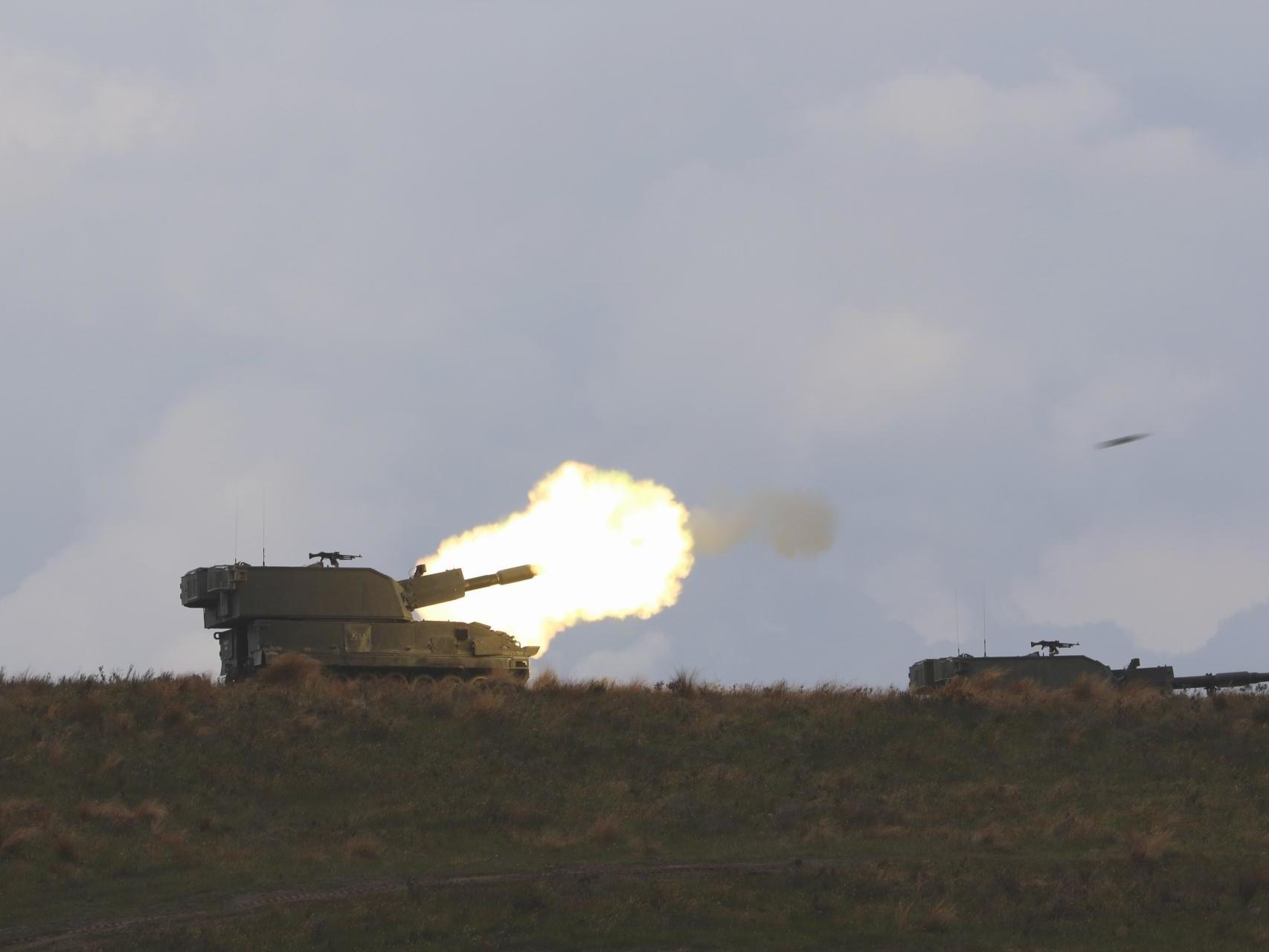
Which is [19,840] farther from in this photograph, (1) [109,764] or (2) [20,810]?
(1) [109,764]

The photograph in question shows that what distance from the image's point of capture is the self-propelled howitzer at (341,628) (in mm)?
37688

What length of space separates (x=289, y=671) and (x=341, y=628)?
6.08 ft

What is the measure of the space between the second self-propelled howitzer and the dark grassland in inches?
158

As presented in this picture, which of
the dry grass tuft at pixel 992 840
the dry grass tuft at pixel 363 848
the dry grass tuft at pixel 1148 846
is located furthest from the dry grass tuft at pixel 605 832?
the dry grass tuft at pixel 1148 846

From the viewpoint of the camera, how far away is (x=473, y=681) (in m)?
37.1

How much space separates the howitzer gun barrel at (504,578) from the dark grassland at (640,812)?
19.1 ft

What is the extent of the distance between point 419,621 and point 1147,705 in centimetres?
1476

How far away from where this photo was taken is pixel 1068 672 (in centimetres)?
4256

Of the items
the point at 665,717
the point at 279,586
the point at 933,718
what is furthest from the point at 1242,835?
the point at 279,586

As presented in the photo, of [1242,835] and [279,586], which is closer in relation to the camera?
[1242,835]

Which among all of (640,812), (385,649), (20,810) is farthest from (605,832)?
(385,649)

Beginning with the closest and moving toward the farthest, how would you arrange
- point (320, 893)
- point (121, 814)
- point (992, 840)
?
point (320, 893) < point (992, 840) < point (121, 814)

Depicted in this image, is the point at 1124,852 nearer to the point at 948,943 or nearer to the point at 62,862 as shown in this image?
the point at 948,943

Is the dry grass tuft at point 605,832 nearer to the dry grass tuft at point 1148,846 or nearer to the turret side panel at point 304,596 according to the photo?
the dry grass tuft at point 1148,846
